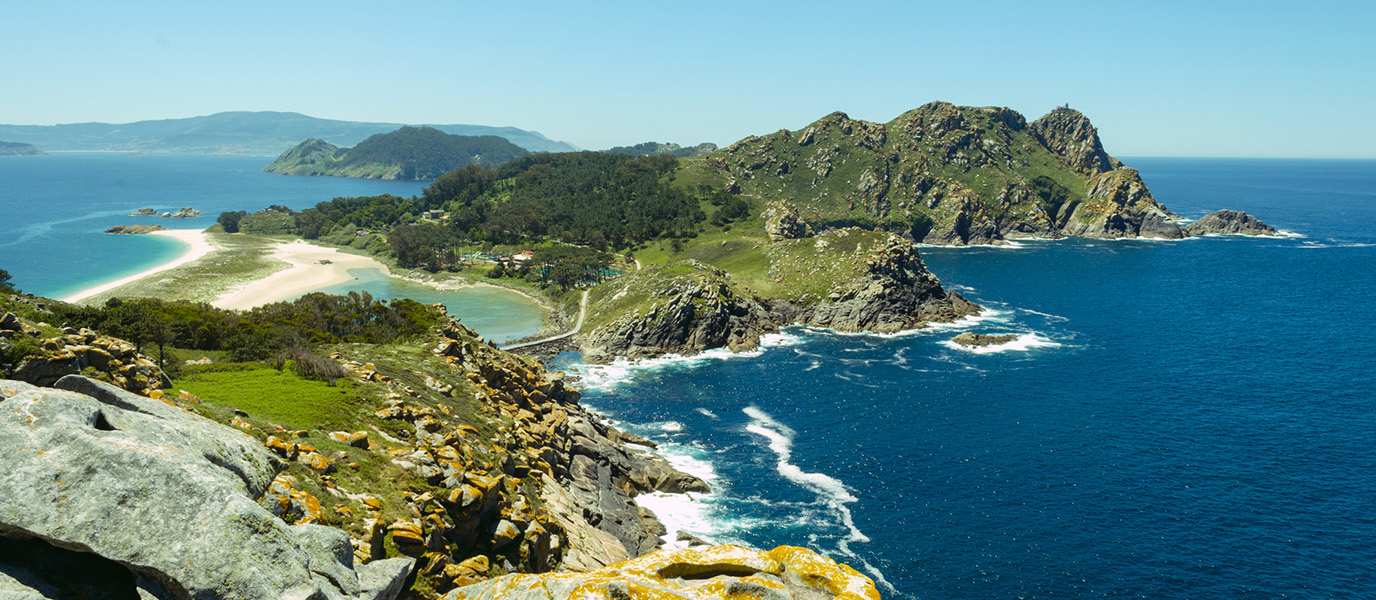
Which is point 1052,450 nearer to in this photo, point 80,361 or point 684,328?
point 684,328

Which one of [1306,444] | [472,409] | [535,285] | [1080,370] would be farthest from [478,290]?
[1306,444]

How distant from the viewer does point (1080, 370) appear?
104938 millimetres

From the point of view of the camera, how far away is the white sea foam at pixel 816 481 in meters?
58.6

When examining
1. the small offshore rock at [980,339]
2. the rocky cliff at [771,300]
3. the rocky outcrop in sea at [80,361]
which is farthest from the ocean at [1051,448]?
the rocky outcrop in sea at [80,361]

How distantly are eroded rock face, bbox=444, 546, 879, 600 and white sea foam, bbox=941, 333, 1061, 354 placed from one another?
108 meters

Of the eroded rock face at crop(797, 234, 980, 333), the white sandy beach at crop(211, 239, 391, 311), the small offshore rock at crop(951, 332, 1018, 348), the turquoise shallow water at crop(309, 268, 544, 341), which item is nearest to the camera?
the small offshore rock at crop(951, 332, 1018, 348)

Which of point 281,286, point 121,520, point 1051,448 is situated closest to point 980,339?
point 1051,448

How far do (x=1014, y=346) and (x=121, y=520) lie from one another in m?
128

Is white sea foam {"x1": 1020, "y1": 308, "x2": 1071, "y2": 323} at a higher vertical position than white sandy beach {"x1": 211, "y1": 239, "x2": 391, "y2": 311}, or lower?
higher

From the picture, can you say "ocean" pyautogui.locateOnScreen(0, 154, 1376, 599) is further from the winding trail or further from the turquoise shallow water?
the turquoise shallow water

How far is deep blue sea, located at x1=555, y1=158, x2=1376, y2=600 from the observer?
5591 cm

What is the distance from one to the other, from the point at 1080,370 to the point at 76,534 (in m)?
119

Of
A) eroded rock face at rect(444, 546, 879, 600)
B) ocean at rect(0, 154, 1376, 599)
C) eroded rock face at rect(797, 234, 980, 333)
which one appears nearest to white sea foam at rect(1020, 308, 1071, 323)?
ocean at rect(0, 154, 1376, 599)

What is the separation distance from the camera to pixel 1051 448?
77.1 m
